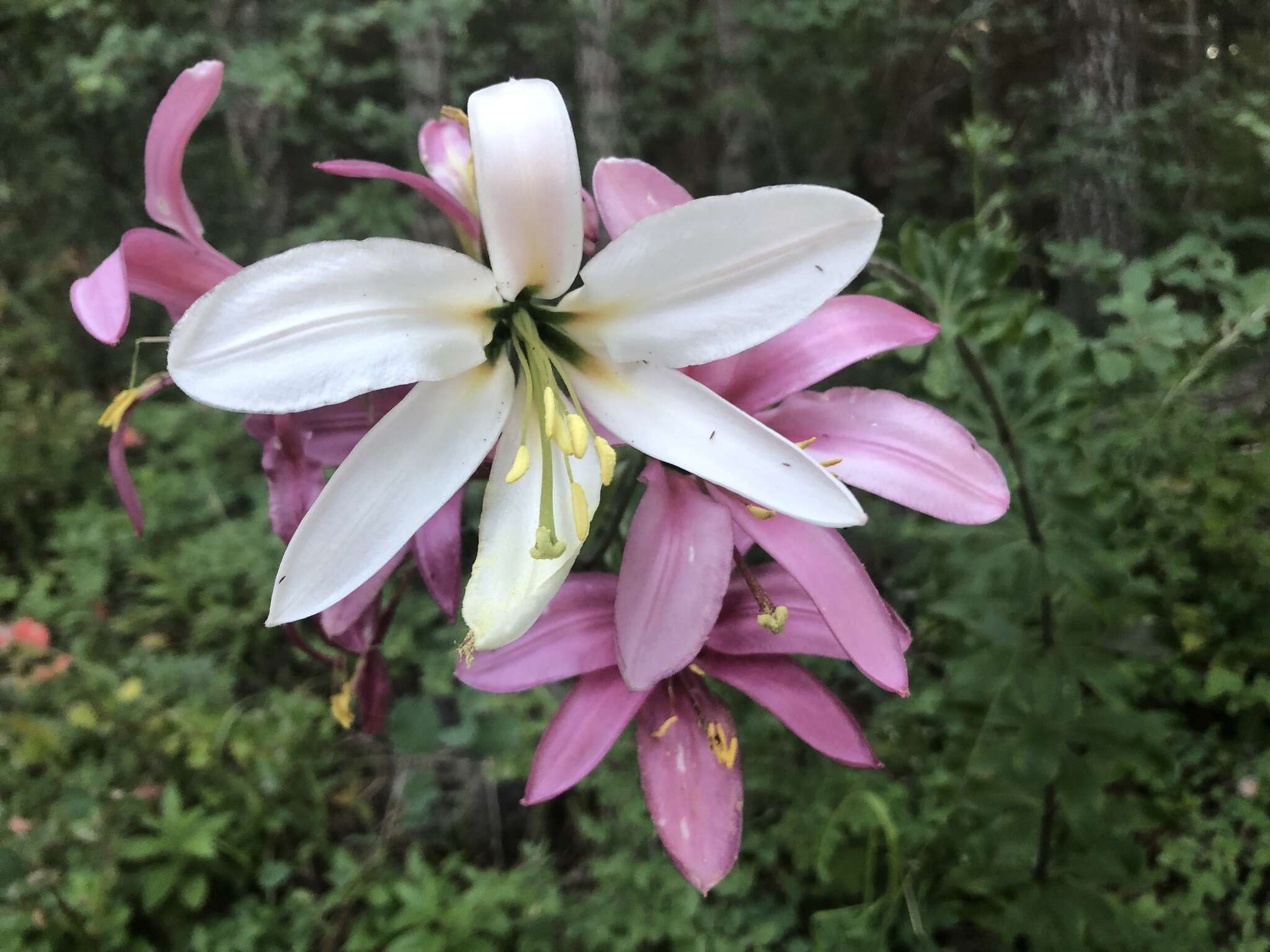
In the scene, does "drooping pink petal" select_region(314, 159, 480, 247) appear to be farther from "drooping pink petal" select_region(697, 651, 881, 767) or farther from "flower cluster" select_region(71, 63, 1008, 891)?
"drooping pink petal" select_region(697, 651, 881, 767)

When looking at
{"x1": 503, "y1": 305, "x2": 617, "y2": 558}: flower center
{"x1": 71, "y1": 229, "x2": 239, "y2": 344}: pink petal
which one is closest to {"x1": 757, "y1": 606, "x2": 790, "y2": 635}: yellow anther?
{"x1": 503, "y1": 305, "x2": 617, "y2": 558}: flower center

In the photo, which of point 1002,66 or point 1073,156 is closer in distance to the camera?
point 1073,156

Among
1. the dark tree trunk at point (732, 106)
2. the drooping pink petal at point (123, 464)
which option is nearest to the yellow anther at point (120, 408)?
the drooping pink petal at point (123, 464)

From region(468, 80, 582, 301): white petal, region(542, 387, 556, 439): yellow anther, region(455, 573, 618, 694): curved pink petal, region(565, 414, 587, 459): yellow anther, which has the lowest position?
region(455, 573, 618, 694): curved pink petal

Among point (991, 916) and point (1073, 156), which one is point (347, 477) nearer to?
point (991, 916)

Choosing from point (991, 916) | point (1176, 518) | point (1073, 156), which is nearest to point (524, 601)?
point (991, 916)

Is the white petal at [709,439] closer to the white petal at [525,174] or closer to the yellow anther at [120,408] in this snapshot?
the white petal at [525,174]
